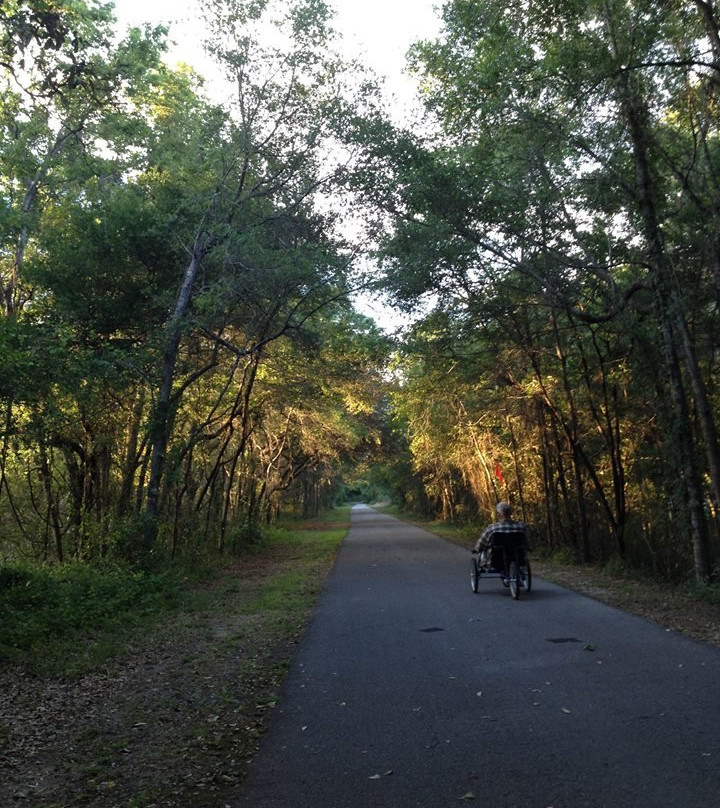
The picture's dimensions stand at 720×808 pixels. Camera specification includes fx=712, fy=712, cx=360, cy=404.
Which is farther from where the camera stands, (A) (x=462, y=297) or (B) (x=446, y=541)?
(B) (x=446, y=541)

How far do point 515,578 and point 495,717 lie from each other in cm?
624

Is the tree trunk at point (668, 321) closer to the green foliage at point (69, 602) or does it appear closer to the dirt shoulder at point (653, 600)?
the dirt shoulder at point (653, 600)

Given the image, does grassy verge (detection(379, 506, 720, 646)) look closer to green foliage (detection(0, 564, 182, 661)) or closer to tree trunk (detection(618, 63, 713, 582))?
tree trunk (detection(618, 63, 713, 582))

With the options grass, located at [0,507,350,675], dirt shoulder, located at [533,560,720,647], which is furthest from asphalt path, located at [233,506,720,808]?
grass, located at [0,507,350,675]

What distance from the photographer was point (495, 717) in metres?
5.27

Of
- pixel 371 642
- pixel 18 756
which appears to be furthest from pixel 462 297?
pixel 18 756

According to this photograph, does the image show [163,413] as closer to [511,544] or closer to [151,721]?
[511,544]

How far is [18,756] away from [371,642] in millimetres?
4285

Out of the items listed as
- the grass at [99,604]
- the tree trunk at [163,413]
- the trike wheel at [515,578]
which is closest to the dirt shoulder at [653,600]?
the trike wheel at [515,578]

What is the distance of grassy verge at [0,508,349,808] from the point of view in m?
4.34

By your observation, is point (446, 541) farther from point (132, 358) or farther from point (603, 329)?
point (132, 358)

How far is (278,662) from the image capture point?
25.0ft

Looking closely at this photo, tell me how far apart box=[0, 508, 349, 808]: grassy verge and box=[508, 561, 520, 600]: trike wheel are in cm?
326

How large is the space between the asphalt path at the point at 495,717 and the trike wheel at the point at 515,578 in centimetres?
142
